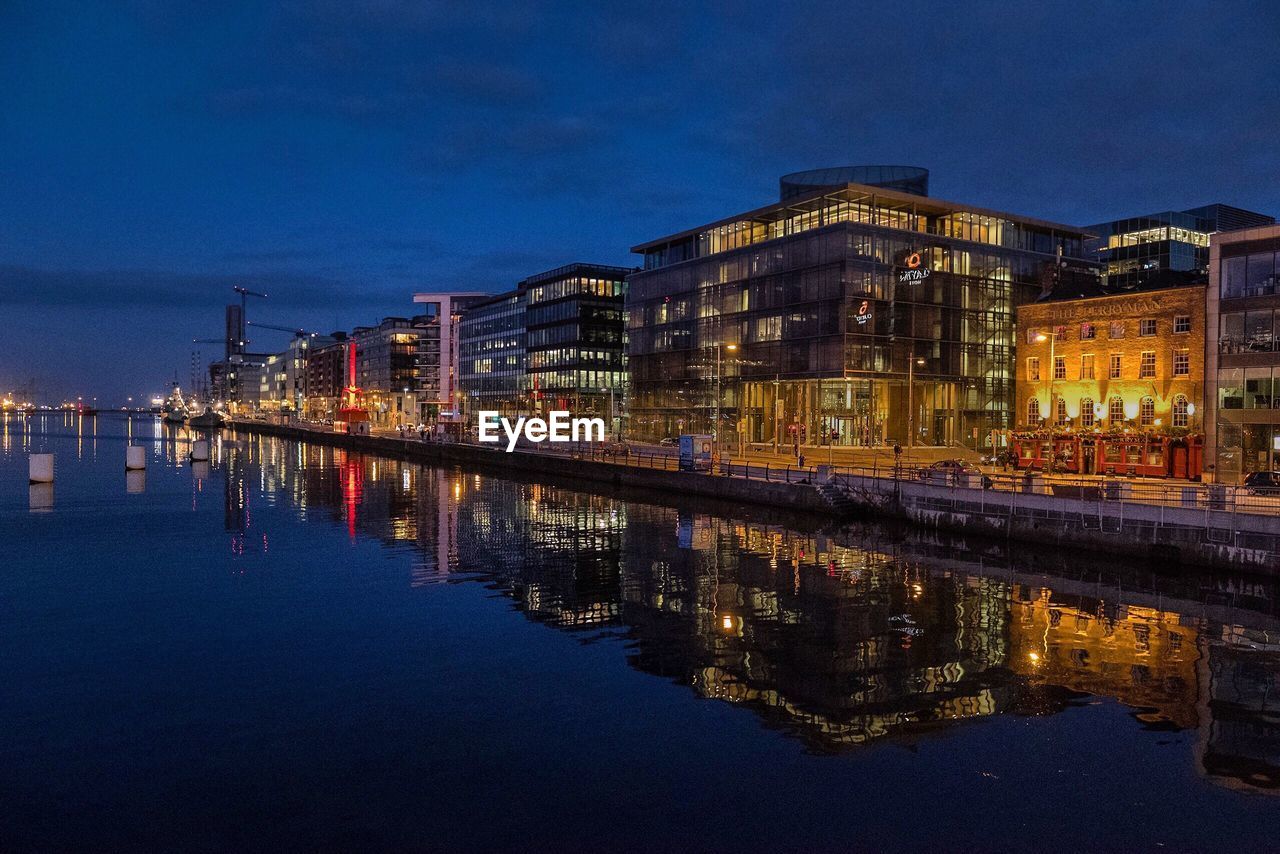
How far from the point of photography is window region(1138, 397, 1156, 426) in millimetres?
57062

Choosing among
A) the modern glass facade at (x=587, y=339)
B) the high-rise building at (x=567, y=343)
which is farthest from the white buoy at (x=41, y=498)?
the high-rise building at (x=567, y=343)

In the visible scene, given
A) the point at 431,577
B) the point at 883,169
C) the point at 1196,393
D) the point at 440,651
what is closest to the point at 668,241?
the point at 883,169

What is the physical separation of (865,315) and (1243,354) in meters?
30.7

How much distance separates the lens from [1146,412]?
57.4m

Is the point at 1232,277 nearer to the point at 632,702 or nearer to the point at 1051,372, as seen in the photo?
the point at 1051,372

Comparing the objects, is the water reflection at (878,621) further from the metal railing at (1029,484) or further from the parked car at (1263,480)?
the parked car at (1263,480)

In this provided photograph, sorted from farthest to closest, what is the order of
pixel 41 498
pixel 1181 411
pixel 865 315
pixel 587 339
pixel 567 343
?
pixel 567 343
pixel 587 339
pixel 865 315
pixel 41 498
pixel 1181 411

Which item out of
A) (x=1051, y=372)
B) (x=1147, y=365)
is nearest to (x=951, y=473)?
(x=1147, y=365)

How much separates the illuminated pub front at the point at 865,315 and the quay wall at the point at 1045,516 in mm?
21807

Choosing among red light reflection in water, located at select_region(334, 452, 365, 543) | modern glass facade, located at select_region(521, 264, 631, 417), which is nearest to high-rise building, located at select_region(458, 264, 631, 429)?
modern glass facade, located at select_region(521, 264, 631, 417)

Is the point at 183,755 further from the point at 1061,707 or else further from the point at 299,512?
the point at 299,512

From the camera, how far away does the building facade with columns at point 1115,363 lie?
55312mm

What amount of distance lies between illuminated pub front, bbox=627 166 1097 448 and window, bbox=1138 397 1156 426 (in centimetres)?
1825

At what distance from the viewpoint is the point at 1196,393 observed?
5450 cm
